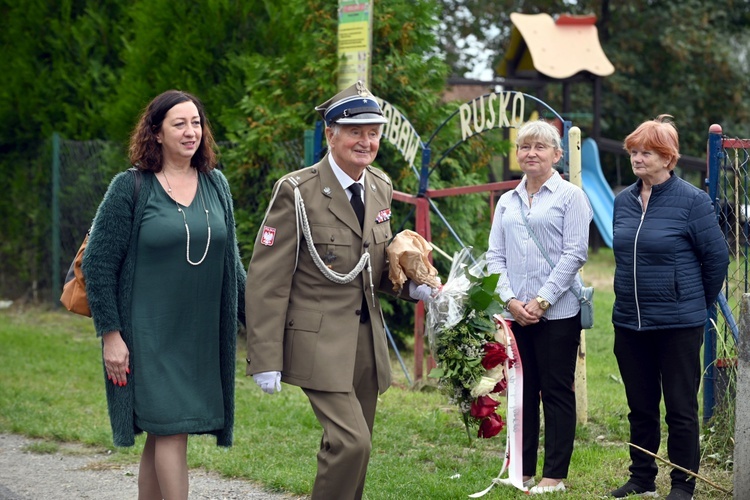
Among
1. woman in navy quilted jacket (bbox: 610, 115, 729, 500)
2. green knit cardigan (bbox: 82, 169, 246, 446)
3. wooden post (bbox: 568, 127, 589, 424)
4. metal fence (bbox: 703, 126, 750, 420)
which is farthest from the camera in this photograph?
wooden post (bbox: 568, 127, 589, 424)

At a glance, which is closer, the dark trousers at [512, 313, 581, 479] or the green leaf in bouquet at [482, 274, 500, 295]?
the green leaf in bouquet at [482, 274, 500, 295]

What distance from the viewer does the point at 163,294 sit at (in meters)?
4.16

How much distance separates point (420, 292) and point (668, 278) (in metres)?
1.26

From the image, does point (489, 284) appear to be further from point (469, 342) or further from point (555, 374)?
point (555, 374)

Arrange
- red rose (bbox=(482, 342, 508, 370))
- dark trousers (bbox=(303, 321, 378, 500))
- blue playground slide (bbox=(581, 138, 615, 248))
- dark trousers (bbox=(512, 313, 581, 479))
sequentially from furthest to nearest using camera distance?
blue playground slide (bbox=(581, 138, 615, 248)) → dark trousers (bbox=(512, 313, 581, 479)) → red rose (bbox=(482, 342, 508, 370)) → dark trousers (bbox=(303, 321, 378, 500))

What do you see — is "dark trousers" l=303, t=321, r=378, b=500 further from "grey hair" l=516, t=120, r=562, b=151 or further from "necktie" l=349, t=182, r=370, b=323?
"grey hair" l=516, t=120, r=562, b=151

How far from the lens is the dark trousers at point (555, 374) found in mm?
5082

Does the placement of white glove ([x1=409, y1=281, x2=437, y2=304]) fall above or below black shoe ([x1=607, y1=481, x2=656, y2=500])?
above

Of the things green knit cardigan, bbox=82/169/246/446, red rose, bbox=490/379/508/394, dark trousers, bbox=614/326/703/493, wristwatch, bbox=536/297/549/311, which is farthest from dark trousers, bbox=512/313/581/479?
green knit cardigan, bbox=82/169/246/446

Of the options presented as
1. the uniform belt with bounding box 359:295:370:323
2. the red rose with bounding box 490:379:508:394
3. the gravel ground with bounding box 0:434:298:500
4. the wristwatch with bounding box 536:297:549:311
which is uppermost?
the uniform belt with bounding box 359:295:370:323

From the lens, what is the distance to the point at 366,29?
7.96 meters

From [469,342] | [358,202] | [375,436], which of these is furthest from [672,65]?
[358,202]

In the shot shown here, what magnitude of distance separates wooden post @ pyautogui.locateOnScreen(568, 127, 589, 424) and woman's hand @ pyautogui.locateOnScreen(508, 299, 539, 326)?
0.90m

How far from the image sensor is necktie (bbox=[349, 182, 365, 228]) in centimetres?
421
